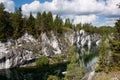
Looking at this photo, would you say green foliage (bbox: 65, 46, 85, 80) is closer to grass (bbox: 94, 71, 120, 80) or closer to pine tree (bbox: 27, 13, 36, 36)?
grass (bbox: 94, 71, 120, 80)

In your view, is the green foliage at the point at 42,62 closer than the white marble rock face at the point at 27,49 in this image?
No

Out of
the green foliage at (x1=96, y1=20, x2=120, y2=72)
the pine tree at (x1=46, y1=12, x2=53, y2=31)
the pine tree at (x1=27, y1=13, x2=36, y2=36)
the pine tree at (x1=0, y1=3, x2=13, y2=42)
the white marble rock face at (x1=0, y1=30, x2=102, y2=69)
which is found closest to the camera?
the green foliage at (x1=96, y1=20, x2=120, y2=72)

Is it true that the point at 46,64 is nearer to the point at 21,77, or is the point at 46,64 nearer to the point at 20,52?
the point at 20,52

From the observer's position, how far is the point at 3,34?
132 m

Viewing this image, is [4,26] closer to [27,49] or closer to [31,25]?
[27,49]

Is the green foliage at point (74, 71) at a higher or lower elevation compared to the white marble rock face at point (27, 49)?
higher

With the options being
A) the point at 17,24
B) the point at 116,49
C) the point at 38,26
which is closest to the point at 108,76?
the point at 116,49

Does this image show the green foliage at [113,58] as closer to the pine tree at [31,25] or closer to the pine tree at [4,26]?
the pine tree at [4,26]

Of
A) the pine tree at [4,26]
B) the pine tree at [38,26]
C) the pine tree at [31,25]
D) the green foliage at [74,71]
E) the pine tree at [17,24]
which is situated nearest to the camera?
the green foliage at [74,71]

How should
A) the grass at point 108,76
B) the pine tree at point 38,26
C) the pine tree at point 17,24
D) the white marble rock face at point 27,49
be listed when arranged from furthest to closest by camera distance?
the pine tree at point 38,26, the pine tree at point 17,24, the white marble rock face at point 27,49, the grass at point 108,76

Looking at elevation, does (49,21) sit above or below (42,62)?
above

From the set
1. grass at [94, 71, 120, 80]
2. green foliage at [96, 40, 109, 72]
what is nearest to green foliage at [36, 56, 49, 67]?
green foliage at [96, 40, 109, 72]

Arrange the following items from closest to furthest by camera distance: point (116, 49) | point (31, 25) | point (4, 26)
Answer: point (116, 49) → point (4, 26) → point (31, 25)

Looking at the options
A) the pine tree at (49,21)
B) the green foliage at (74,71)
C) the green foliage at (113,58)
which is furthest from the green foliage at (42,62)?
the green foliage at (113,58)
